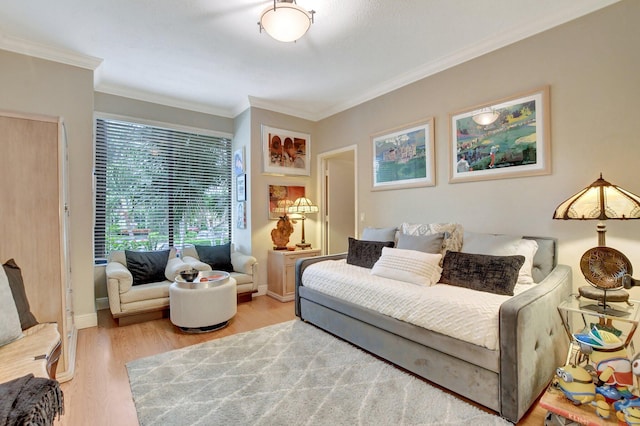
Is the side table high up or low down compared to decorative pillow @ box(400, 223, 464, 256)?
down

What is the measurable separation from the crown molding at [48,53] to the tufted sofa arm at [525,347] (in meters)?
4.24

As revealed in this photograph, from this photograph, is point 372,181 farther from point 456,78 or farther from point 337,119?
point 456,78

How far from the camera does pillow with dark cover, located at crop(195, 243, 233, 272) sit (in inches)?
161

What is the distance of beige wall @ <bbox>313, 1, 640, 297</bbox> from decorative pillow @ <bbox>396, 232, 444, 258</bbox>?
529mm

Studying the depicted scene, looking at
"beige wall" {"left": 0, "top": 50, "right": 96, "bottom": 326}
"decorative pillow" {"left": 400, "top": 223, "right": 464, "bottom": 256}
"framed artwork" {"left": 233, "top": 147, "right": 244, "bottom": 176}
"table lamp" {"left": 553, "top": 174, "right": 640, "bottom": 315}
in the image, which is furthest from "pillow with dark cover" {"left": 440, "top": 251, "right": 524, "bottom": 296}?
"beige wall" {"left": 0, "top": 50, "right": 96, "bottom": 326}

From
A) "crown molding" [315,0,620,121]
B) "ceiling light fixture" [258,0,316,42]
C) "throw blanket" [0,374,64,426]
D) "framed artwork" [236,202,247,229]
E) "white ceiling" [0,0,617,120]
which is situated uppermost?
"white ceiling" [0,0,617,120]

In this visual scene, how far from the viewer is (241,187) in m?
4.51

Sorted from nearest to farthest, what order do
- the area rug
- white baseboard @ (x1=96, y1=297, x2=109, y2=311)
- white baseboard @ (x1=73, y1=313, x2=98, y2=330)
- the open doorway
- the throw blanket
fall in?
1. the throw blanket
2. the area rug
3. white baseboard @ (x1=73, y1=313, x2=98, y2=330)
4. white baseboard @ (x1=96, y1=297, x2=109, y2=311)
5. the open doorway

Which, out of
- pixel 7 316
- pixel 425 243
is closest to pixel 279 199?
pixel 425 243

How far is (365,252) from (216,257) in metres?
2.11

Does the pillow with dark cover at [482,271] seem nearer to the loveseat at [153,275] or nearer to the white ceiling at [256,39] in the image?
the white ceiling at [256,39]

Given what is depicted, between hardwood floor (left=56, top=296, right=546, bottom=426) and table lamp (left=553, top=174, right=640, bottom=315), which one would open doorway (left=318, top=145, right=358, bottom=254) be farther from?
table lamp (left=553, top=174, right=640, bottom=315)

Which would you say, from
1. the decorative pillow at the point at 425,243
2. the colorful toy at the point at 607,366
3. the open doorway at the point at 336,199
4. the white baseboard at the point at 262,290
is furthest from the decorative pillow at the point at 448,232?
the white baseboard at the point at 262,290

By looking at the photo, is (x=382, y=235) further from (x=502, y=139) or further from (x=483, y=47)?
(x=483, y=47)
